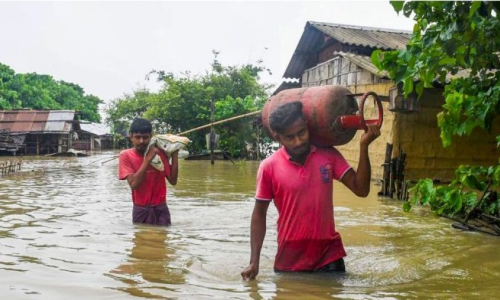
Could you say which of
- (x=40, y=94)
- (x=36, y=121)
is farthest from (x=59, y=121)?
(x=40, y=94)

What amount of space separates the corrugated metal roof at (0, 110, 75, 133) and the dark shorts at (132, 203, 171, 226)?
30959 mm

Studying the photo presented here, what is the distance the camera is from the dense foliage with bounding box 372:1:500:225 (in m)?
3.49

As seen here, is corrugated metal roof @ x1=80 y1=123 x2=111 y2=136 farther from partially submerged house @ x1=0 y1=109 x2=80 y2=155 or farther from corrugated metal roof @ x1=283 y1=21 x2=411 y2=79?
corrugated metal roof @ x1=283 y1=21 x2=411 y2=79

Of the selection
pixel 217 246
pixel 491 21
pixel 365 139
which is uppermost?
pixel 491 21

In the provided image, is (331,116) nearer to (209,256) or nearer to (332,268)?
(332,268)

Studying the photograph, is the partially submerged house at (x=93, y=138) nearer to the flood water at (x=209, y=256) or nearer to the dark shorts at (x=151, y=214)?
the flood water at (x=209, y=256)

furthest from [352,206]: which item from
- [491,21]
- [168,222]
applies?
[491,21]

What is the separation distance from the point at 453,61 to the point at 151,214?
380 centimetres

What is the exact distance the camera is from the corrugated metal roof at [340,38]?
53.1 ft

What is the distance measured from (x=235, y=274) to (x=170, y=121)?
27.6 meters

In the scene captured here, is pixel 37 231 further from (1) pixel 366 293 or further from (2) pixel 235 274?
(1) pixel 366 293

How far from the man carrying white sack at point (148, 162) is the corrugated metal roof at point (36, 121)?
1231 inches

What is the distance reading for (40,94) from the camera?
47938mm

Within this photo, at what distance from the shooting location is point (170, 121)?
104 feet
